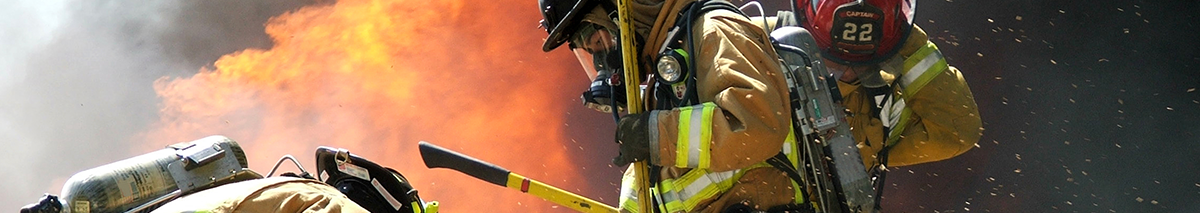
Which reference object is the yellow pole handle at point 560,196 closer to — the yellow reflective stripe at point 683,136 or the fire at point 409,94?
the yellow reflective stripe at point 683,136

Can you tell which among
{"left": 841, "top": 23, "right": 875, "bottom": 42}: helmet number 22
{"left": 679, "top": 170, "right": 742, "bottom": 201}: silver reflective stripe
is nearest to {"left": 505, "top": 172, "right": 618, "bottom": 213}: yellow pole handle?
{"left": 679, "top": 170, "right": 742, "bottom": 201}: silver reflective stripe

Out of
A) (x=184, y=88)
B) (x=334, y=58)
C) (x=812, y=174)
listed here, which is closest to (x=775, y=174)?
(x=812, y=174)

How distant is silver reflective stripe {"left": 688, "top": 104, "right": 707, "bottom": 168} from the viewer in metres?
3.04

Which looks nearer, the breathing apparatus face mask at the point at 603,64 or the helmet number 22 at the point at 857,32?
the breathing apparatus face mask at the point at 603,64

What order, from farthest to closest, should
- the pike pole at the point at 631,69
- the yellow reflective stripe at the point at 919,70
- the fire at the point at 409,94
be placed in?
1. the fire at the point at 409,94
2. the yellow reflective stripe at the point at 919,70
3. the pike pole at the point at 631,69

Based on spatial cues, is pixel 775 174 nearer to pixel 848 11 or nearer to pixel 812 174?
pixel 812 174

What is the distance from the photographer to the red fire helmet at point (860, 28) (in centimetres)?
389

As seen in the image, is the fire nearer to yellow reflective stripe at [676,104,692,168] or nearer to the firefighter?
the firefighter

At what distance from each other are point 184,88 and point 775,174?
11.4 ft

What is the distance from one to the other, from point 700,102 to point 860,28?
1032 millimetres

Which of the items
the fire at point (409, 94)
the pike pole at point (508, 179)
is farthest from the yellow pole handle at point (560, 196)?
the fire at point (409, 94)

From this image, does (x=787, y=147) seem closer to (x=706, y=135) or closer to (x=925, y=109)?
(x=706, y=135)

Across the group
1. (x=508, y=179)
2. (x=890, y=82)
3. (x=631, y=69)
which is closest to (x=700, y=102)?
(x=631, y=69)

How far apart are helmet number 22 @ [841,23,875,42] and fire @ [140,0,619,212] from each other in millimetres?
2116
